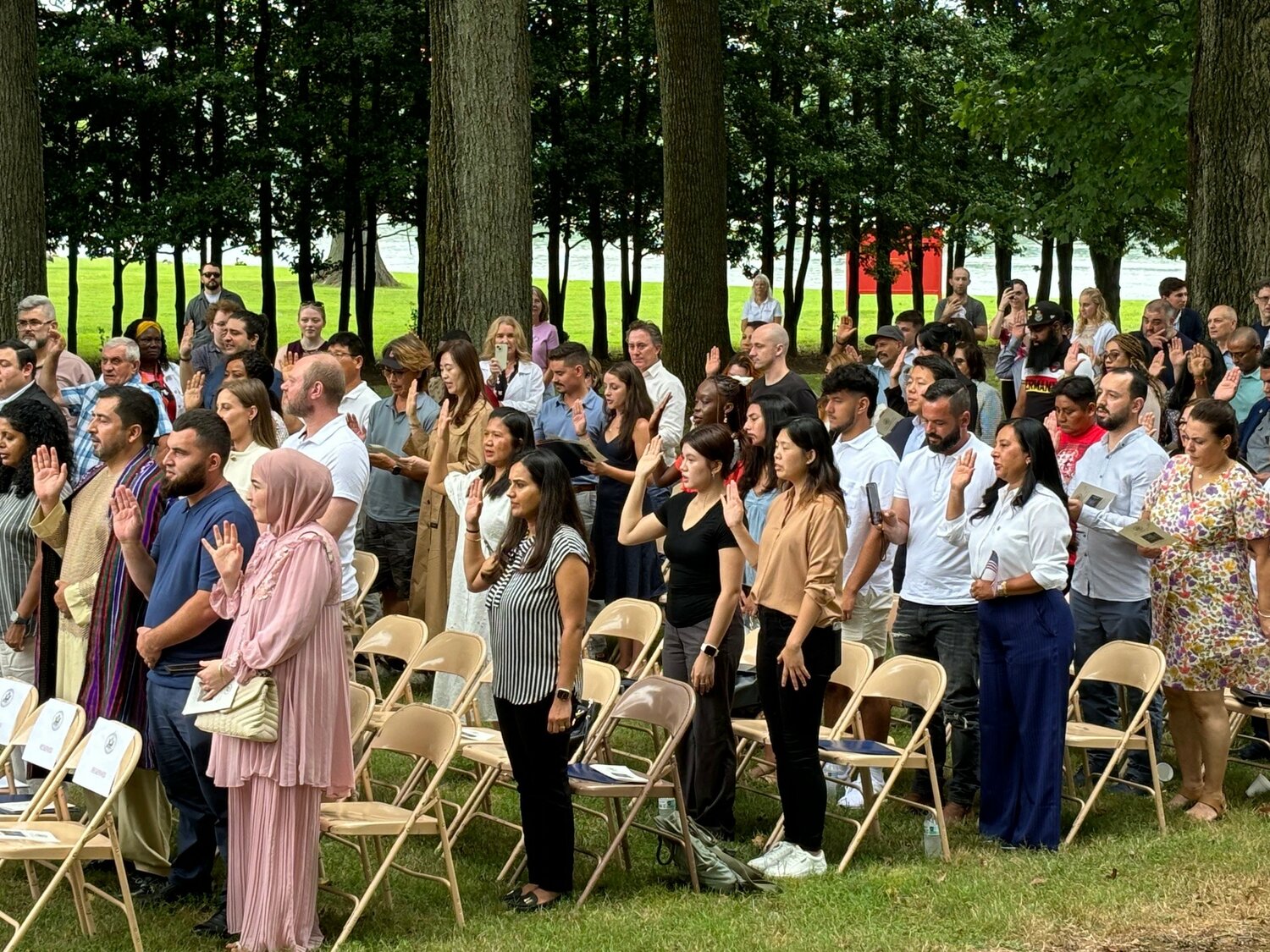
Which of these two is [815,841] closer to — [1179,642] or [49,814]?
[1179,642]

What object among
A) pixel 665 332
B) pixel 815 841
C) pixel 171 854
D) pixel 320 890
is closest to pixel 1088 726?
pixel 815 841

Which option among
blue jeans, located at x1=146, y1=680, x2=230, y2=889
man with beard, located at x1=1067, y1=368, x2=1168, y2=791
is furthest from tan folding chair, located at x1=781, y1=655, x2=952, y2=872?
blue jeans, located at x1=146, y1=680, x2=230, y2=889

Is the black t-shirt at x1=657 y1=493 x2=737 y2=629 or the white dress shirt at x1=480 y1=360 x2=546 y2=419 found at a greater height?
the white dress shirt at x1=480 y1=360 x2=546 y2=419

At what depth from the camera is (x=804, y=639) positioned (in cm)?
661

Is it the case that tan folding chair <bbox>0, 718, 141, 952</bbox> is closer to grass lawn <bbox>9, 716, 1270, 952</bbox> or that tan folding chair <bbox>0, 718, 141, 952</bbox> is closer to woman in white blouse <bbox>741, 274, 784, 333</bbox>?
grass lawn <bbox>9, 716, 1270, 952</bbox>

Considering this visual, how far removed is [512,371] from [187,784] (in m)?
4.84

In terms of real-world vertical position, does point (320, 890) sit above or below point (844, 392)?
below

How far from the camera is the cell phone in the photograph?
741 cm

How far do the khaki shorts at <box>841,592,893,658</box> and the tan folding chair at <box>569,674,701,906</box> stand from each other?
1461 millimetres

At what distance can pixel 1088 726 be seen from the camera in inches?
299

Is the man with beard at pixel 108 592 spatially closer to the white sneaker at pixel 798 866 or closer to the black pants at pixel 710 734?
the black pants at pixel 710 734

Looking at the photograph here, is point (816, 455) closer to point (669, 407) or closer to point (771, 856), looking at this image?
point (771, 856)

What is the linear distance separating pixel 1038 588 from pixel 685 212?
10252mm

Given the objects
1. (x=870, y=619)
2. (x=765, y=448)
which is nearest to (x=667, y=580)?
(x=765, y=448)
